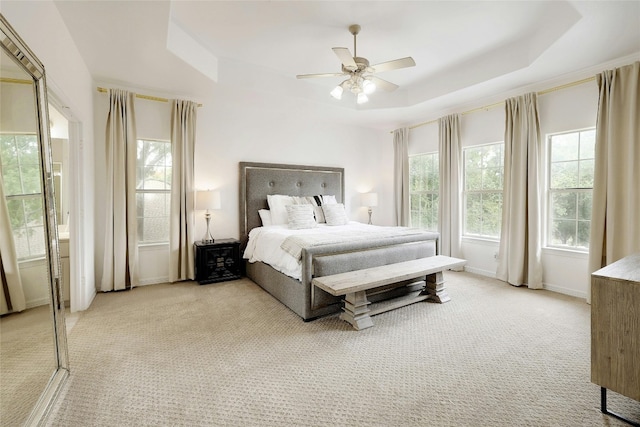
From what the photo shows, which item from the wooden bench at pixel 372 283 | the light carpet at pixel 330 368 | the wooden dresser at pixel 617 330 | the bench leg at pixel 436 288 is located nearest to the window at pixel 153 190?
the light carpet at pixel 330 368

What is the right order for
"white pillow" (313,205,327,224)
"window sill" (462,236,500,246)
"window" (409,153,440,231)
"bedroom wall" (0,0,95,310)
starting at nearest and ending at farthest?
1. "bedroom wall" (0,0,95,310)
2. "window sill" (462,236,500,246)
3. "white pillow" (313,205,327,224)
4. "window" (409,153,440,231)

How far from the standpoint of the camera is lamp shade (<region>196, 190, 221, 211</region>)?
13.1 ft

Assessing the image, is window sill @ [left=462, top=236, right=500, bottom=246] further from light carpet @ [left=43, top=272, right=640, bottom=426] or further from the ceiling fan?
the ceiling fan

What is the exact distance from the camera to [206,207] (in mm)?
3996

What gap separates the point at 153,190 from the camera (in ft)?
13.4

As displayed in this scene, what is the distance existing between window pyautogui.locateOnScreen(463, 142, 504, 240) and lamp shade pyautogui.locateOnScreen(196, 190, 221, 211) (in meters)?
3.83

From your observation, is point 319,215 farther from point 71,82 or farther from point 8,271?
point 8,271

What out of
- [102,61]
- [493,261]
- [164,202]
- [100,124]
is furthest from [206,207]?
[493,261]

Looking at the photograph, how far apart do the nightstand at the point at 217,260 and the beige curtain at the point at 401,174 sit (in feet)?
10.2

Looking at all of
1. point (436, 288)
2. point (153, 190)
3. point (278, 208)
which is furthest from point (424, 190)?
point (153, 190)

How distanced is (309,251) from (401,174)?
136 inches

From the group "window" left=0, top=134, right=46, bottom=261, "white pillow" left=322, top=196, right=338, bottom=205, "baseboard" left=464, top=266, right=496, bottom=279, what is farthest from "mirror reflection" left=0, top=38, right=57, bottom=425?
"baseboard" left=464, top=266, right=496, bottom=279

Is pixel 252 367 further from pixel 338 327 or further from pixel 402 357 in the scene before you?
pixel 402 357

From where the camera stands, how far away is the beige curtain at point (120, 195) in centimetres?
363
